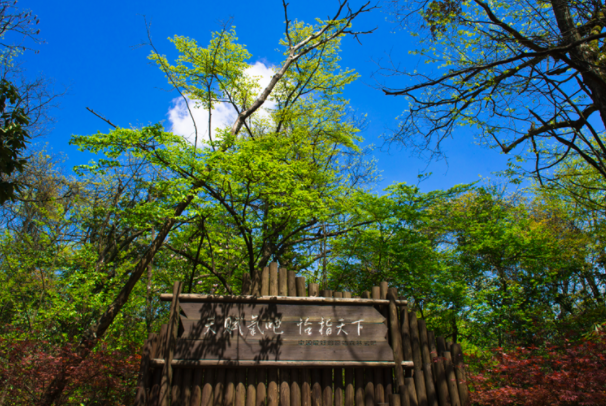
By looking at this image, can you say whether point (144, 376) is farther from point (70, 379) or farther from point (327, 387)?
point (327, 387)

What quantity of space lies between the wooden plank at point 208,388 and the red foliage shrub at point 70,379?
152cm

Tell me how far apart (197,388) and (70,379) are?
2033 millimetres

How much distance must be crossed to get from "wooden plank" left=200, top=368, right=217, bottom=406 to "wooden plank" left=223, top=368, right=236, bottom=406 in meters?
0.16

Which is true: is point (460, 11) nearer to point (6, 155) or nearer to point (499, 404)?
point (499, 404)

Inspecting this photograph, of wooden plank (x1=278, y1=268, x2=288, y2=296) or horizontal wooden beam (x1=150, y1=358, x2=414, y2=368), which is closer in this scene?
horizontal wooden beam (x1=150, y1=358, x2=414, y2=368)

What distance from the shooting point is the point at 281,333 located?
443cm

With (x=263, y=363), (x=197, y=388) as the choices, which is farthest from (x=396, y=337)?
(x=197, y=388)

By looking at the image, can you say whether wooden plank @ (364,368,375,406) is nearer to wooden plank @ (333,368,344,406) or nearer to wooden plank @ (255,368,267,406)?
wooden plank @ (333,368,344,406)

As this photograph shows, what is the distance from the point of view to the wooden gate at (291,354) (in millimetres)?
4148

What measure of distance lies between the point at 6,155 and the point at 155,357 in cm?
290

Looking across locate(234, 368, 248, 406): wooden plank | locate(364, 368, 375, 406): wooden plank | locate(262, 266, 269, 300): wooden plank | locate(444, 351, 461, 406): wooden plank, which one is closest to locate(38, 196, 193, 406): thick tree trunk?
locate(234, 368, 248, 406): wooden plank

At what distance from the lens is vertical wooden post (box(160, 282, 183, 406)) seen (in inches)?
158

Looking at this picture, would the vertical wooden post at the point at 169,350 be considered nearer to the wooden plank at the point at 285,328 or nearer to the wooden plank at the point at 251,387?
the wooden plank at the point at 285,328

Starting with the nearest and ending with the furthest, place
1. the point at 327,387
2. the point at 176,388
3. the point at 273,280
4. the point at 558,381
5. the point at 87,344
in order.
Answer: the point at 558,381
the point at 176,388
the point at 327,387
the point at 273,280
the point at 87,344
